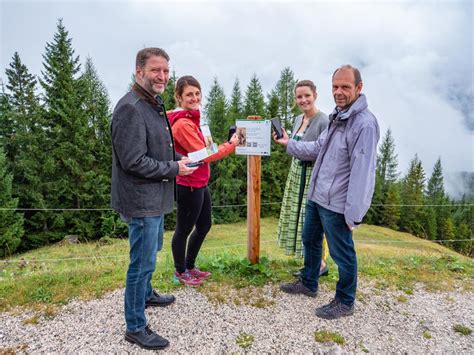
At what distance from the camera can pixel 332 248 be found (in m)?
3.53

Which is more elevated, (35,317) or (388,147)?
(388,147)

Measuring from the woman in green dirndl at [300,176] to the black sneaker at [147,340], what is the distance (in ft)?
7.19

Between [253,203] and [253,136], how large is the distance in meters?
0.98

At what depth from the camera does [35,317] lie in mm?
3494

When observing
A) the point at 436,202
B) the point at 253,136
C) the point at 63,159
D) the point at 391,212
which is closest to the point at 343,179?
the point at 253,136

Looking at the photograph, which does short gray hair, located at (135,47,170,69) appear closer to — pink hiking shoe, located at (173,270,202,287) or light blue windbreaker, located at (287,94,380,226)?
light blue windbreaker, located at (287,94,380,226)

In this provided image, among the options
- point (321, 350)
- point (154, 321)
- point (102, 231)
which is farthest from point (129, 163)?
point (102, 231)

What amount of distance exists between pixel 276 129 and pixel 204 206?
136cm

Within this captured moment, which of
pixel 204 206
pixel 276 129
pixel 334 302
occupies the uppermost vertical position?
pixel 276 129

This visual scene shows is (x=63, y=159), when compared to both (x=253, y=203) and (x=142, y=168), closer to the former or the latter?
(x=253, y=203)

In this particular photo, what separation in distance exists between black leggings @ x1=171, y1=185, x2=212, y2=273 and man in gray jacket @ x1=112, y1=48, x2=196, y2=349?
2.33 ft

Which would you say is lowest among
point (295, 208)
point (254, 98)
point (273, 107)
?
point (295, 208)

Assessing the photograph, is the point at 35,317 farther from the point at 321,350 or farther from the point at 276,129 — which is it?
the point at 276,129

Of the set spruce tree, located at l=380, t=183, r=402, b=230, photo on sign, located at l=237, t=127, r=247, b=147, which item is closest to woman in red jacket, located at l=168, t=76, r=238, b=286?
photo on sign, located at l=237, t=127, r=247, b=147
